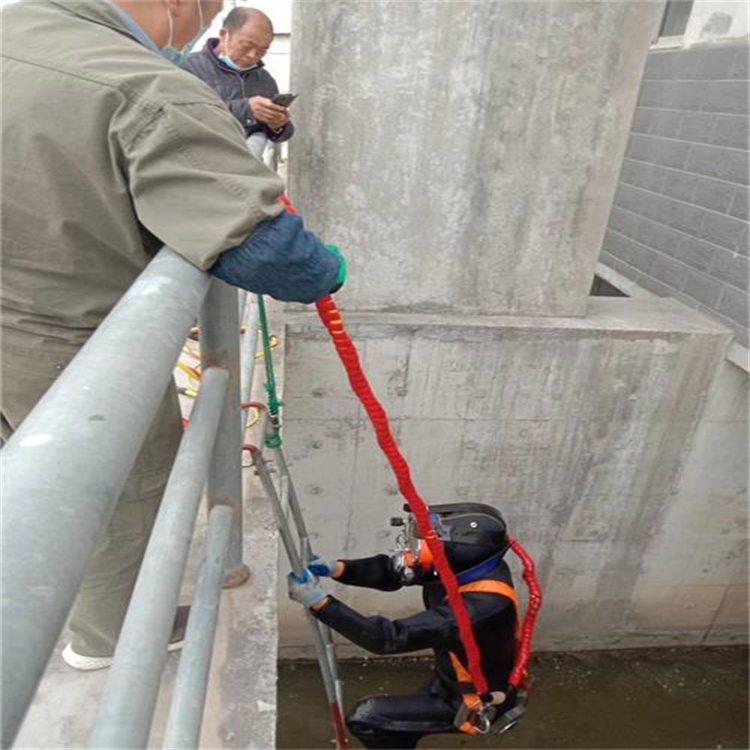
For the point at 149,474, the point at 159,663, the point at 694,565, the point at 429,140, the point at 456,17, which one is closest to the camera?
the point at 159,663

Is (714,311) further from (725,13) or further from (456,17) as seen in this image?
(456,17)

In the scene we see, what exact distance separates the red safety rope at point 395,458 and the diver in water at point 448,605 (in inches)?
4.7

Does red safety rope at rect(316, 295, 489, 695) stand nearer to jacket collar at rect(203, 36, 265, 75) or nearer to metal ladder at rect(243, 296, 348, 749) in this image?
metal ladder at rect(243, 296, 348, 749)

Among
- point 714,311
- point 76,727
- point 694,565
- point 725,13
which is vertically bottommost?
point 694,565

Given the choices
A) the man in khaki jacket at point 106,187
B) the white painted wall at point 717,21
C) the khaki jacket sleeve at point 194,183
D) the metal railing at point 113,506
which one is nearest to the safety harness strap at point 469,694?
the metal railing at point 113,506

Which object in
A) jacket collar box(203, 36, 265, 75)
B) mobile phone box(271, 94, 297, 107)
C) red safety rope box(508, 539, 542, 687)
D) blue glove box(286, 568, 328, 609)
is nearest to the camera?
blue glove box(286, 568, 328, 609)

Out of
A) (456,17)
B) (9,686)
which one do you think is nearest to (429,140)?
(456,17)

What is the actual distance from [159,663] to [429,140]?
10.1 feet

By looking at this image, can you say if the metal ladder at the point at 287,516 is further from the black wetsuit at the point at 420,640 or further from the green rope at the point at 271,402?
the black wetsuit at the point at 420,640

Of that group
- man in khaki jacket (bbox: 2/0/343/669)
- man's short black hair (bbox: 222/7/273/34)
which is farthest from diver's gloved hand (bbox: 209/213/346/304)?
man's short black hair (bbox: 222/7/273/34)

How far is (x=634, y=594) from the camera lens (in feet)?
16.1

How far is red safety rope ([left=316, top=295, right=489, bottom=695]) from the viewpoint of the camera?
1.36 metres

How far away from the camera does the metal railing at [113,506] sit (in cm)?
36

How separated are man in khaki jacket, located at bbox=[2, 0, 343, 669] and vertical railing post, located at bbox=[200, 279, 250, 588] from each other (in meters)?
0.13
